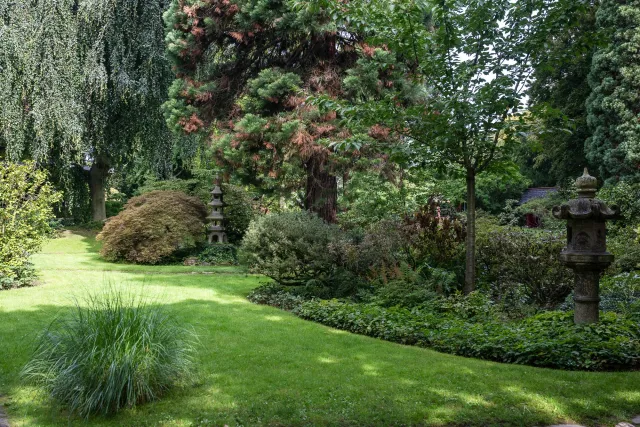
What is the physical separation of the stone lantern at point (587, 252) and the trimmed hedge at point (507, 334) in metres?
0.24

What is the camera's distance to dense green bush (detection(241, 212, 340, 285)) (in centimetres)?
843

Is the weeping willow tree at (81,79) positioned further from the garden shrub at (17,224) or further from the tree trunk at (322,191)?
the tree trunk at (322,191)

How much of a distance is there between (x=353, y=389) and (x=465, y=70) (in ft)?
14.2

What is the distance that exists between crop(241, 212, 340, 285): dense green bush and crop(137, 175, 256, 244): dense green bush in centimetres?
635

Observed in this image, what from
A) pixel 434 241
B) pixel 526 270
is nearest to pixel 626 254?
pixel 526 270

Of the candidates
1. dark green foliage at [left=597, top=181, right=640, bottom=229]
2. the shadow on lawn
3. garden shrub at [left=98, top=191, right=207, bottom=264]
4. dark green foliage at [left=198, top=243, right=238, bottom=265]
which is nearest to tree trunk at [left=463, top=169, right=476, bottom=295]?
the shadow on lawn

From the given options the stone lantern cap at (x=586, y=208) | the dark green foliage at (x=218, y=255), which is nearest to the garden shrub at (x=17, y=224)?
the dark green foliage at (x=218, y=255)

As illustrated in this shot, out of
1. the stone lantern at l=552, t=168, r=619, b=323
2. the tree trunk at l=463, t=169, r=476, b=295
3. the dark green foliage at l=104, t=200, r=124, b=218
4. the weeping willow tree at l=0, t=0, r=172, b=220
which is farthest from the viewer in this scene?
the dark green foliage at l=104, t=200, r=124, b=218

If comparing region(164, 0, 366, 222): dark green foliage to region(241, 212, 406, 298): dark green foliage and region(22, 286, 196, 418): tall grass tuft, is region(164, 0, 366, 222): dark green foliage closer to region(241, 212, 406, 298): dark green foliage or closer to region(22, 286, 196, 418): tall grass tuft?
region(241, 212, 406, 298): dark green foliage

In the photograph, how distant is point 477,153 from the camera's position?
686cm

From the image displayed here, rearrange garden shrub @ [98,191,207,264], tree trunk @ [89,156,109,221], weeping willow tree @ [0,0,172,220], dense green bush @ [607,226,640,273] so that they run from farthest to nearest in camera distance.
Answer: tree trunk @ [89,156,109,221] → weeping willow tree @ [0,0,172,220] → garden shrub @ [98,191,207,264] → dense green bush @ [607,226,640,273]

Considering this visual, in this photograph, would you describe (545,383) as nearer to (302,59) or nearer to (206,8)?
(302,59)

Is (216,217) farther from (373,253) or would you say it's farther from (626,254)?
(626,254)

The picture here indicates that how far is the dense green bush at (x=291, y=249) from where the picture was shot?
8.43 metres
